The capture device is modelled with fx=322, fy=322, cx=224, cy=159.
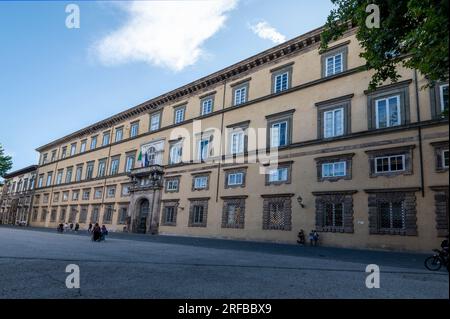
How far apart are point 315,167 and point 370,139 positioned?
13.5 feet

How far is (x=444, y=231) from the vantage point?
1662 centimetres

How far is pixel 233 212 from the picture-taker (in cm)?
2708

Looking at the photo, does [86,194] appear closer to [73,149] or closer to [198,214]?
[73,149]

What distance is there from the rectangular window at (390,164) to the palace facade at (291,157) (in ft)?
0.19

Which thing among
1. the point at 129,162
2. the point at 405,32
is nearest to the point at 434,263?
the point at 405,32

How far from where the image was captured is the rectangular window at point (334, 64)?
23.4 metres

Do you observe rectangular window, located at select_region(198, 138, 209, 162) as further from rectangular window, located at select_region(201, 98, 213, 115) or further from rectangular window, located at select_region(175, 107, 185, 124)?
rectangular window, located at select_region(175, 107, 185, 124)

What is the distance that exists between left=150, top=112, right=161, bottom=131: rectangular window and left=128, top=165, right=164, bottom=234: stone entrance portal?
5.50 m

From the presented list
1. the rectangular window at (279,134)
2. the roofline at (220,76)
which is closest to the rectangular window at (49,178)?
the roofline at (220,76)

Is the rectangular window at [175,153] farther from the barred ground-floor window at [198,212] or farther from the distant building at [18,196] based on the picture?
the distant building at [18,196]

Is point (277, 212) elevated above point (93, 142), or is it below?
below

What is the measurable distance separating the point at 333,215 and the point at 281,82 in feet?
39.3

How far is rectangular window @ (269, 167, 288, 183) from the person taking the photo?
Answer: 961 inches
